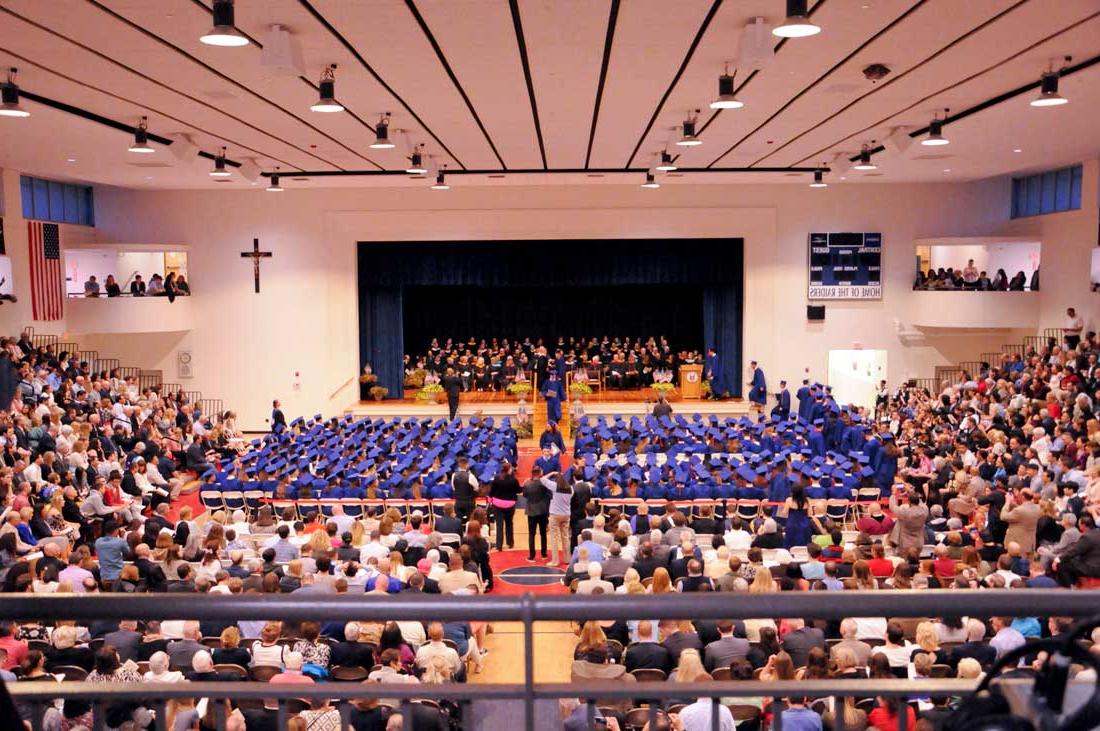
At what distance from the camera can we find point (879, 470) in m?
18.6

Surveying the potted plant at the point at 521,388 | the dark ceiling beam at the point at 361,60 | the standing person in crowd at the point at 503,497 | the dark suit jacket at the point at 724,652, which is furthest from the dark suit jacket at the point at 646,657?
the potted plant at the point at 521,388

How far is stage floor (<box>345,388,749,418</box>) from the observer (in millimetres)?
28344

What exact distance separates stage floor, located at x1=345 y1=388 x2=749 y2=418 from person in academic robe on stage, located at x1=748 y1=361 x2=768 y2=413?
0.33 meters

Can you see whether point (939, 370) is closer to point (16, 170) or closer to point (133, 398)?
point (133, 398)

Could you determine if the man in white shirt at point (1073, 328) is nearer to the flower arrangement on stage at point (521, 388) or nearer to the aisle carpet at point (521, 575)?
the flower arrangement on stage at point (521, 388)

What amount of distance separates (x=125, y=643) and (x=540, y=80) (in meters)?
8.32

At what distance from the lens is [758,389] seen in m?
28.5

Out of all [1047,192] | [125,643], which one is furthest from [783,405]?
[125,643]

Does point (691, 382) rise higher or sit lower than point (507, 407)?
higher

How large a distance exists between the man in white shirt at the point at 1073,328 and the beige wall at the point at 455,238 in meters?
4.29

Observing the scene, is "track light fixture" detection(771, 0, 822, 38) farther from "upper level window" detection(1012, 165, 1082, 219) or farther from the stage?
the stage

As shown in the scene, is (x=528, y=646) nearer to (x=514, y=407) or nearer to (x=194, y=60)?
(x=194, y=60)

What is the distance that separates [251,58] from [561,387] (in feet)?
60.3

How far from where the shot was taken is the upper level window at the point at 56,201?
25031 millimetres
